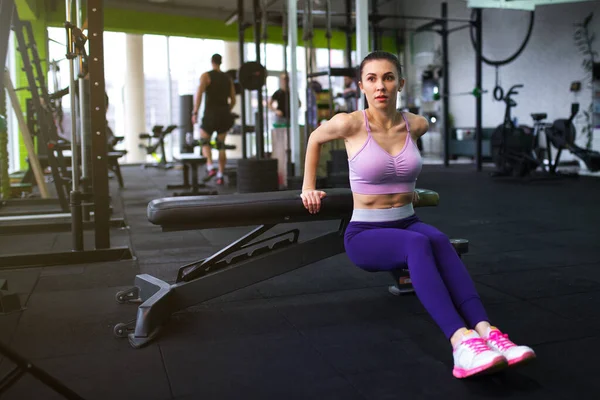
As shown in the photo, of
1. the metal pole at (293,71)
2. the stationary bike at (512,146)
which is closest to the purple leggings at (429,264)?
the metal pole at (293,71)

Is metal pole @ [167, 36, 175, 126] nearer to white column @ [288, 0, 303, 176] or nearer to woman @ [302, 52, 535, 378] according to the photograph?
white column @ [288, 0, 303, 176]

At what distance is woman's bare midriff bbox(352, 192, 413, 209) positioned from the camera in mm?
1960

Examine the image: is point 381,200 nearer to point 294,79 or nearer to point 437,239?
point 437,239

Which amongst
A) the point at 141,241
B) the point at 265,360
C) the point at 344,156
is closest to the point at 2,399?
the point at 265,360

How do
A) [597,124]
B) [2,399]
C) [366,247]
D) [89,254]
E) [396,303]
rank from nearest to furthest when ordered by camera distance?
[2,399] → [366,247] → [396,303] → [89,254] → [597,124]

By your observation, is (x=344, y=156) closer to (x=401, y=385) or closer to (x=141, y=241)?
(x=141, y=241)

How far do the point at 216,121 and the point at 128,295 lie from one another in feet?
14.9

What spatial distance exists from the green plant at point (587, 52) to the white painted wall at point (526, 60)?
3.5 inches

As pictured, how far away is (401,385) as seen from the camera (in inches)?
62.5

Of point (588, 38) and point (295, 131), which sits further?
point (588, 38)

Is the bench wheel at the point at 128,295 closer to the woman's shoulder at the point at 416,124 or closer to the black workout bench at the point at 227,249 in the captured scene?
the black workout bench at the point at 227,249

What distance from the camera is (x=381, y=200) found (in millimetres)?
1962

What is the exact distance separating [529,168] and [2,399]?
7.21 meters

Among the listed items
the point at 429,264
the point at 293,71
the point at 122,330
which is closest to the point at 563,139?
the point at 293,71
